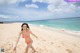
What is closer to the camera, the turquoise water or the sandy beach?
the sandy beach

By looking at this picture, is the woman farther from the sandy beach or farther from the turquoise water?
the turquoise water

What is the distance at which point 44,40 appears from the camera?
6.52ft

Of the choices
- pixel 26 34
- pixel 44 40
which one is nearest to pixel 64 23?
pixel 44 40

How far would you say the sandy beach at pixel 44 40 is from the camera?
76.0 inches

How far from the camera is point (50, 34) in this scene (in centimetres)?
203

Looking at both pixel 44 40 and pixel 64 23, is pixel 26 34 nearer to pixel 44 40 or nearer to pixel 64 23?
pixel 44 40

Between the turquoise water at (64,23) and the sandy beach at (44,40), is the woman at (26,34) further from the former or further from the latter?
the turquoise water at (64,23)

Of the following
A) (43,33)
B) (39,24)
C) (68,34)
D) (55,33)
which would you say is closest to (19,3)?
(39,24)

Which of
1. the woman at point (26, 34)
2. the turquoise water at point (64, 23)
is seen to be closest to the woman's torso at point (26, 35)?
the woman at point (26, 34)

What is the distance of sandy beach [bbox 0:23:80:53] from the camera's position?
6.33ft

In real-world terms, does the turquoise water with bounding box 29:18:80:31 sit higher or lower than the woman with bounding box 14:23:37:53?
higher

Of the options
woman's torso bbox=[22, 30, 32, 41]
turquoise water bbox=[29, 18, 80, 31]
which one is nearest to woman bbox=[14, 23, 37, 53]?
woman's torso bbox=[22, 30, 32, 41]

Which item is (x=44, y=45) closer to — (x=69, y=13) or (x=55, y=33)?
(x=55, y=33)

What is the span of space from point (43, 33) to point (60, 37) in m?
0.25
